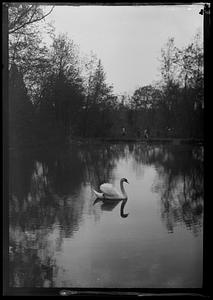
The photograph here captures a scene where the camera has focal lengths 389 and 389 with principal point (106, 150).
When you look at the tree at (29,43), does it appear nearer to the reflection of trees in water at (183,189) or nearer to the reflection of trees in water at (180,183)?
the reflection of trees in water at (180,183)

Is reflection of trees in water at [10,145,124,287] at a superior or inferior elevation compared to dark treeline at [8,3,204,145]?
inferior

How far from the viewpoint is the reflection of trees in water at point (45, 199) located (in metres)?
1.73

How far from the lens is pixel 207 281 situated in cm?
168

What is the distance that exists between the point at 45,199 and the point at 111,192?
31 centimetres

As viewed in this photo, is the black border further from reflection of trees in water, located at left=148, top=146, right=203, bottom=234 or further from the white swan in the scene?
the white swan

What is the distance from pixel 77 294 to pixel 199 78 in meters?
1.09

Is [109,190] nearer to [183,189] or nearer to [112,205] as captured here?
[112,205]

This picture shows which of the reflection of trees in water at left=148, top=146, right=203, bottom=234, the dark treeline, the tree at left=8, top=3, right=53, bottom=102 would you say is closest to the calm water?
the reflection of trees in water at left=148, top=146, right=203, bottom=234

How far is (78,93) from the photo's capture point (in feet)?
6.21

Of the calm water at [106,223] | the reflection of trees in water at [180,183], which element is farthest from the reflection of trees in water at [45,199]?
the reflection of trees in water at [180,183]

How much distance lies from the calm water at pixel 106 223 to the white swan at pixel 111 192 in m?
0.02

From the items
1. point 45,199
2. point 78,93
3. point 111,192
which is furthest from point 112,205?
point 78,93

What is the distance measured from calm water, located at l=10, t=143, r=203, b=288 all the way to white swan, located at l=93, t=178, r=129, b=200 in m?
0.02

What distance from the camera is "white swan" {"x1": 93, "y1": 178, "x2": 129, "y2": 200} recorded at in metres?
1.76
